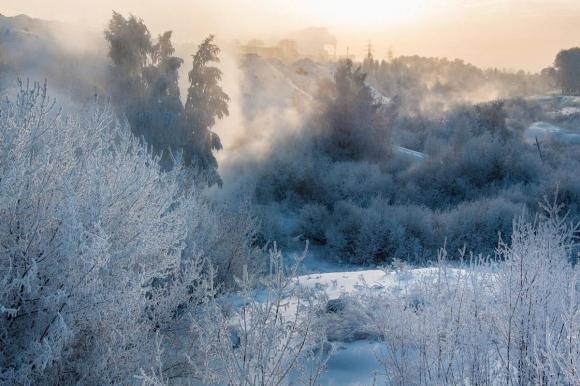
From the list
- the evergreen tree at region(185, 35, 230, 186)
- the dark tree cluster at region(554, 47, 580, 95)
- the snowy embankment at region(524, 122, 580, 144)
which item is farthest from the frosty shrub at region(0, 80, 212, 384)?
the dark tree cluster at region(554, 47, 580, 95)

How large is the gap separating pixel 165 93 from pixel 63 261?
1379 cm

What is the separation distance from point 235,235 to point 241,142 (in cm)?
1697

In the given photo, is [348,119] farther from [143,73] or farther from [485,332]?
[485,332]

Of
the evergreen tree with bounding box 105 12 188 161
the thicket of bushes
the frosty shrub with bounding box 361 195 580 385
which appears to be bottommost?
the thicket of bushes

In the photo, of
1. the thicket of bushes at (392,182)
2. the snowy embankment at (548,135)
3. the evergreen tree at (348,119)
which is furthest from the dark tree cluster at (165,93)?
the snowy embankment at (548,135)

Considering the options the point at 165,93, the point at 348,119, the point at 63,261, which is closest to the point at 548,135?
the point at 348,119

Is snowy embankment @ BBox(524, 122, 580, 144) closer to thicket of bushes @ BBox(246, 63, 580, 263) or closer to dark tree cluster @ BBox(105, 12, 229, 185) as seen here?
thicket of bushes @ BBox(246, 63, 580, 263)

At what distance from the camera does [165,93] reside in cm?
1686

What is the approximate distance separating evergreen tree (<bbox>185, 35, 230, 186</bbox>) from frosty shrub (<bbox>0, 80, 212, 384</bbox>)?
12.2 metres

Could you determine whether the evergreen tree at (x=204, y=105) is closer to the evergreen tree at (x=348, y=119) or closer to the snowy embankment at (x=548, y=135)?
the evergreen tree at (x=348, y=119)

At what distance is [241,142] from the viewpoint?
83.8 ft

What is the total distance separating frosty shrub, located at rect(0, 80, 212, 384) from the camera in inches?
139

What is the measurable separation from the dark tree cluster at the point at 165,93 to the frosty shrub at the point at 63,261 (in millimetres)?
11364

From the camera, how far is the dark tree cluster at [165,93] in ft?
52.3
